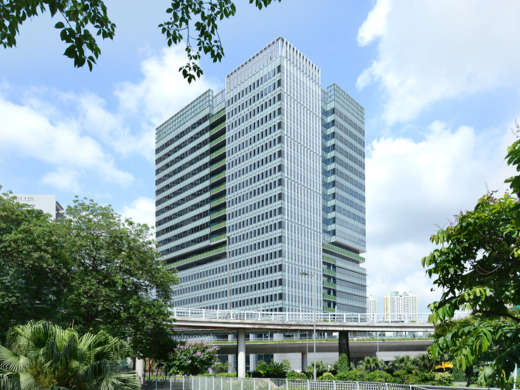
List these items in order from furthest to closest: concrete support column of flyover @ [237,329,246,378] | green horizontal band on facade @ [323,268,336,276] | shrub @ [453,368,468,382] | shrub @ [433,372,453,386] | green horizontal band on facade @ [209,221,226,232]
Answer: green horizontal band on facade @ [209,221,226,232], green horizontal band on facade @ [323,268,336,276], concrete support column of flyover @ [237,329,246,378], shrub @ [453,368,468,382], shrub @ [433,372,453,386]

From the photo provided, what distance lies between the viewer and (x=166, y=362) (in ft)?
154

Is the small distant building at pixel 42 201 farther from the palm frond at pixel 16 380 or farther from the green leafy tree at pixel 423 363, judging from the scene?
the palm frond at pixel 16 380

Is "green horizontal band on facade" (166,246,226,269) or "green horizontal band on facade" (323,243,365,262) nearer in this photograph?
"green horizontal band on facade" (166,246,226,269)

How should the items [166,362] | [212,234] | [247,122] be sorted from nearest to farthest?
[166,362]
[247,122]
[212,234]

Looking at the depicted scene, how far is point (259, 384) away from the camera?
37.0 m

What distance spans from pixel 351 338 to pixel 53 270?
224 ft

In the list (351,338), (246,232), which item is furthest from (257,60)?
(351,338)

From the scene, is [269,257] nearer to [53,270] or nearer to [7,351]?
[53,270]

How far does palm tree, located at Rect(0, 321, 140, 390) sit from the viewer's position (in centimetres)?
1633

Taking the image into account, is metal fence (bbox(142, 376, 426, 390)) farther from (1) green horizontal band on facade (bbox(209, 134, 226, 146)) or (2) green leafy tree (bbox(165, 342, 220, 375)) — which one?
(1) green horizontal band on facade (bbox(209, 134, 226, 146))

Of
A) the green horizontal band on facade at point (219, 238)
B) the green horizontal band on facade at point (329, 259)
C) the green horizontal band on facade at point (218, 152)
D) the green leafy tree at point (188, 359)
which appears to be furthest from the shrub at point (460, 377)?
the green horizontal band on facade at point (218, 152)

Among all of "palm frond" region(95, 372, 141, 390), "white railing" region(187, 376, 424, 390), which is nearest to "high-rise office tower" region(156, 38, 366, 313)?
"white railing" region(187, 376, 424, 390)

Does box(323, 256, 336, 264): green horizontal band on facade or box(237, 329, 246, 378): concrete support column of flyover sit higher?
box(323, 256, 336, 264): green horizontal band on facade

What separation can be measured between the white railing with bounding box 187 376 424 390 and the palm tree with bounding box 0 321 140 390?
17271 millimetres
